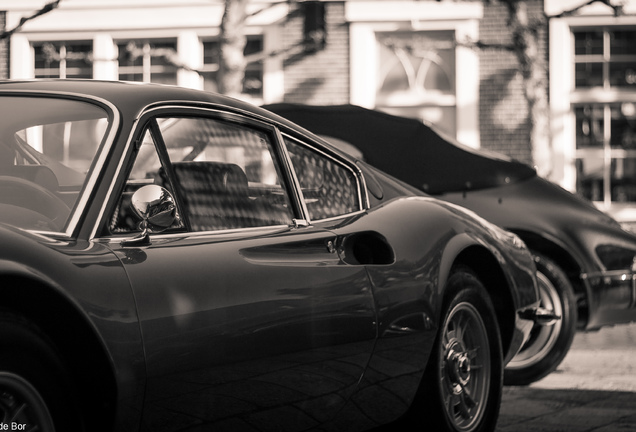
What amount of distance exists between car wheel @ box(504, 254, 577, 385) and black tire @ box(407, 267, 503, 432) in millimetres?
1993

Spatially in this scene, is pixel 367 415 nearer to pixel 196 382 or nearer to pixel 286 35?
pixel 196 382

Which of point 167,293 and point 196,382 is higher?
point 167,293

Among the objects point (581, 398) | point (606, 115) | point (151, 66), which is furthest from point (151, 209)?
point (151, 66)

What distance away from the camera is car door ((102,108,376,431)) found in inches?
127

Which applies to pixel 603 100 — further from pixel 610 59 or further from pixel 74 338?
pixel 74 338

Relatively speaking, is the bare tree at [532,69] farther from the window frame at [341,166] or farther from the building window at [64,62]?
the window frame at [341,166]

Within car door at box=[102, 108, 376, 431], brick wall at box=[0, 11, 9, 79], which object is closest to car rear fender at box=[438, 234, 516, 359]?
car door at box=[102, 108, 376, 431]

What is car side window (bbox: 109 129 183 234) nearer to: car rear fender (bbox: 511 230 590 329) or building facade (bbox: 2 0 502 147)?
car rear fender (bbox: 511 230 590 329)

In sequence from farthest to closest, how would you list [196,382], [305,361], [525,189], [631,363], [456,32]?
[456,32], [631,363], [525,189], [305,361], [196,382]

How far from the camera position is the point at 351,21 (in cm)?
1706

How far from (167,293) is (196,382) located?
254 millimetres

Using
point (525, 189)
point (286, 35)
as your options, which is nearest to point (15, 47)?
point (286, 35)

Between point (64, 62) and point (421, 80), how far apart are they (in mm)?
5145

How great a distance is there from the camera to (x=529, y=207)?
753 centimetres
